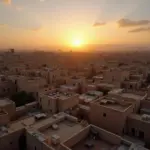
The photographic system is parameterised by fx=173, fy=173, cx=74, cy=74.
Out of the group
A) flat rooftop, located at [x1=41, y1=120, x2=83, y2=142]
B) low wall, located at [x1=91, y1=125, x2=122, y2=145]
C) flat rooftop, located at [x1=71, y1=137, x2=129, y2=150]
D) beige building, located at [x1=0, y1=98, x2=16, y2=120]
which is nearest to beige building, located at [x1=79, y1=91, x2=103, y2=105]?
Answer: flat rooftop, located at [x1=41, y1=120, x2=83, y2=142]

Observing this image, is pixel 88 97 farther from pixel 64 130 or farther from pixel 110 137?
pixel 110 137

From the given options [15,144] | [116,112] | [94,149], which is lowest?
[15,144]

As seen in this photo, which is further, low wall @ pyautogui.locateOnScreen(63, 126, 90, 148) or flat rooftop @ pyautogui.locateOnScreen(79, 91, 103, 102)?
flat rooftop @ pyautogui.locateOnScreen(79, 91, 103, 102)

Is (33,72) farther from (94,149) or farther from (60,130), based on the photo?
(94,149)

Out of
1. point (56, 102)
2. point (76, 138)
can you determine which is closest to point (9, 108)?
point (56, 102)

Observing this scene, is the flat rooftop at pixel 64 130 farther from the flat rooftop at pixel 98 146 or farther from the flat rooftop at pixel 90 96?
the flat rooftop at pixel 90 96

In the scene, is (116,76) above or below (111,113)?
above

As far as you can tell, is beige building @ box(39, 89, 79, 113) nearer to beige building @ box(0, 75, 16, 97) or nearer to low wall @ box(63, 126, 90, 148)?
low wall @ box(63, 126, 90, 148)

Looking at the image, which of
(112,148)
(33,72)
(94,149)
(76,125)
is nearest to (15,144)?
(76,125)
